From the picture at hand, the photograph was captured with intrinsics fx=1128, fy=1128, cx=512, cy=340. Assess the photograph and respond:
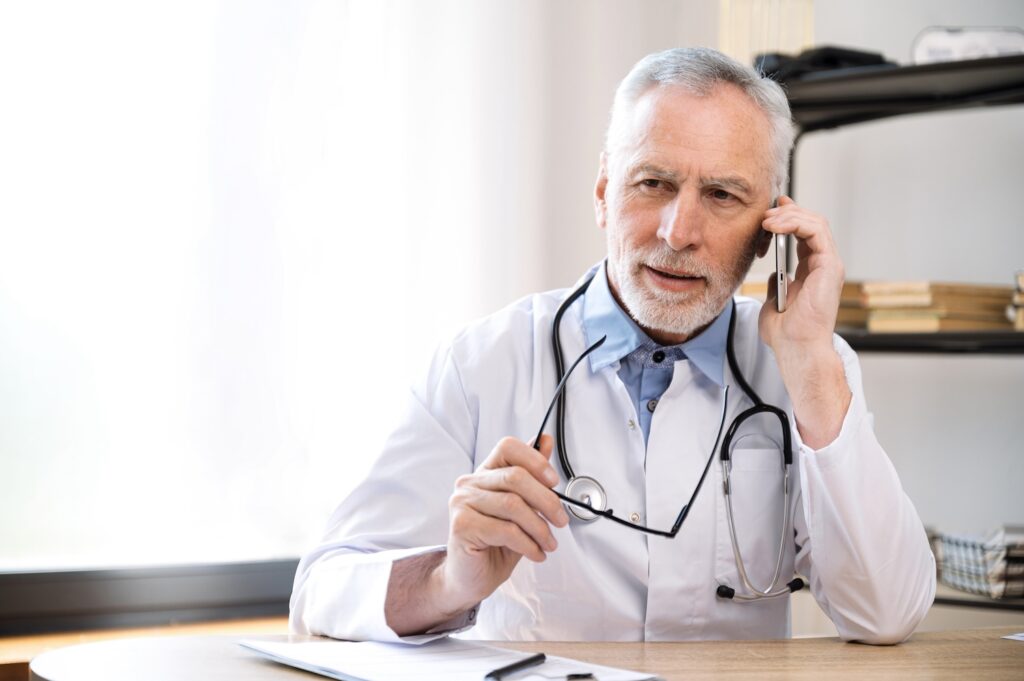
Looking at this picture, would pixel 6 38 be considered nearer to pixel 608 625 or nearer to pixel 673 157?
pixel 673 157

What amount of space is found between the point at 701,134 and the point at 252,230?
110 centimetres

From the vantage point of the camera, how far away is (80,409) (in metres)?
2.25

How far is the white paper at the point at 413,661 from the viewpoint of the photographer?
1115 mm

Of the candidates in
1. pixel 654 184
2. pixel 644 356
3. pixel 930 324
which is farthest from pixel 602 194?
pixel 930 324

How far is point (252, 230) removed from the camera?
7.70ft

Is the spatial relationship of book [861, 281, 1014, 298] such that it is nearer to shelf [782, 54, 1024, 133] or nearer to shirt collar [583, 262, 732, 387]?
shelf [782, 54, 1024, 133]

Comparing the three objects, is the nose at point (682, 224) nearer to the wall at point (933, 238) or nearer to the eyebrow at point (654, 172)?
the eyebrow at point (654, 172)

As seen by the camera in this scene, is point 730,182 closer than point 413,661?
No

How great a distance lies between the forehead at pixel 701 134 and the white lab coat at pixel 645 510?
299 mm

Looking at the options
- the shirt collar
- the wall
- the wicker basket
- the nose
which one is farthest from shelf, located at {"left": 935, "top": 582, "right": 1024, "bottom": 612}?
the nose

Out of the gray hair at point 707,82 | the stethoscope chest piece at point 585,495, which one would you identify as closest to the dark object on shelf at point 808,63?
the gray hair at point 707,82

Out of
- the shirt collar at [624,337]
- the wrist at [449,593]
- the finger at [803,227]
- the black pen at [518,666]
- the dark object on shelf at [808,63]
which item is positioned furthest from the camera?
the dark object on shelf at [808,63]

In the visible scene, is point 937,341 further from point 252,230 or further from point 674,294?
point 252,230

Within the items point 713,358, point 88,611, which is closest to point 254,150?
point 88,611
